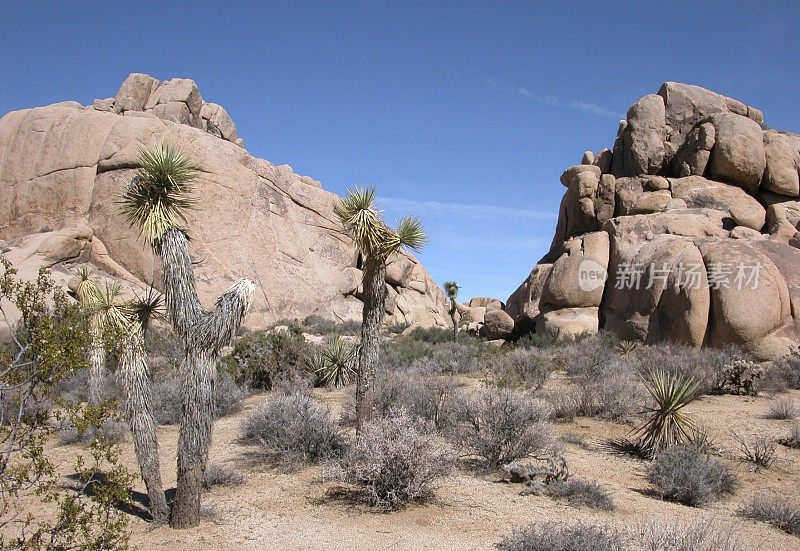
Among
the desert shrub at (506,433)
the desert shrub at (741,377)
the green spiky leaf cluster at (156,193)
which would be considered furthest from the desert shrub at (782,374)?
the green spiky leaf cluster at (156,193)

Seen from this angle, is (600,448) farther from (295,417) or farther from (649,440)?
(295,417)

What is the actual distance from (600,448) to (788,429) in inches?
152

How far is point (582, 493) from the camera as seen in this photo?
7.43 m

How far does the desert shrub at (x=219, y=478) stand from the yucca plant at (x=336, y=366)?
684 cm

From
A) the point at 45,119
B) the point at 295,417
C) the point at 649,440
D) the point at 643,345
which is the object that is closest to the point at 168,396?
the point at 295,417

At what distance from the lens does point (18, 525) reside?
669 centimetres

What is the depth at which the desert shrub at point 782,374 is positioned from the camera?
45.0 feet

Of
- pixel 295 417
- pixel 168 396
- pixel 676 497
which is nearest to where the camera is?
pixel 676 497

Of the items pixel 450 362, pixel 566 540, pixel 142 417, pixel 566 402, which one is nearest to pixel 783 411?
pixel 566 402

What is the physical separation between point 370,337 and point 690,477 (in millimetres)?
4800

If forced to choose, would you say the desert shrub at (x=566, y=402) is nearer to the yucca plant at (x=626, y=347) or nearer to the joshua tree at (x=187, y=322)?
the yucca plant at (x=626, y=347)

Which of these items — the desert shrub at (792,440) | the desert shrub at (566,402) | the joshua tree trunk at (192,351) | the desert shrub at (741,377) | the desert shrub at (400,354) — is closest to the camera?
the joshua tree trunk at (192,351)

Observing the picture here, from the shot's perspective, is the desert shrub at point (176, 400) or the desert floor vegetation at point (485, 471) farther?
the desert shrub at point (176, 400)

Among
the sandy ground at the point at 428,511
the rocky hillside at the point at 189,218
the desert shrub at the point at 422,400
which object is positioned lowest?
the sandy ground at the point at 428,511
